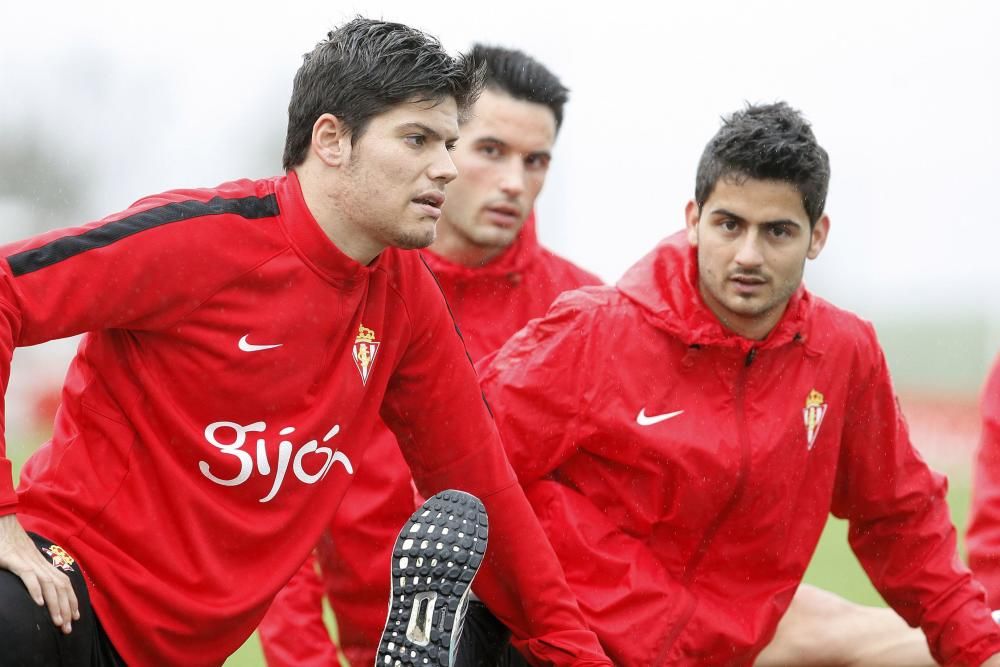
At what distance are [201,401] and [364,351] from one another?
48cm

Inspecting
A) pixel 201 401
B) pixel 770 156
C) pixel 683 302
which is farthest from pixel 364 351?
pixel 770 156

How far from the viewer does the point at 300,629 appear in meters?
5.29

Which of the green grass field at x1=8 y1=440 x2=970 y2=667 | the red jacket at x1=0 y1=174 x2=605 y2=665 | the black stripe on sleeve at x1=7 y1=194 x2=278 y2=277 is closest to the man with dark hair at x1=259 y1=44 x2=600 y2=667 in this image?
the red jacket at x1=0 y1=174 x2=605 y2=665

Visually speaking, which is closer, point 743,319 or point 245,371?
point 245,371

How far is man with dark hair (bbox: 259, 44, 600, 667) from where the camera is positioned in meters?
5.08

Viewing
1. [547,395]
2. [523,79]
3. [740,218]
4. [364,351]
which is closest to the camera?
[364,351]

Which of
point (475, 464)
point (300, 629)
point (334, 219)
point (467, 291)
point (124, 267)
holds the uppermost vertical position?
point (334, 219)

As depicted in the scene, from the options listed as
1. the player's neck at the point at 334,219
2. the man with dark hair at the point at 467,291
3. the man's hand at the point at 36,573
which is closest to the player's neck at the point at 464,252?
the man with dark hair at the point at 467,291

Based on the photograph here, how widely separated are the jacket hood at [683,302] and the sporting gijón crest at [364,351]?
41.8 inches

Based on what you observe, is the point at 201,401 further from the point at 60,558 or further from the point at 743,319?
the point at 743,319

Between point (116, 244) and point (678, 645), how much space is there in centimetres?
223

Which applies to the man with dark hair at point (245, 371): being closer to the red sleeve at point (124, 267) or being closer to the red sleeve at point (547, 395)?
the red sleeve at point (124, 267)

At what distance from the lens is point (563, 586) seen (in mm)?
4191

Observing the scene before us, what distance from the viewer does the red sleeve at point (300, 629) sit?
5227mm
